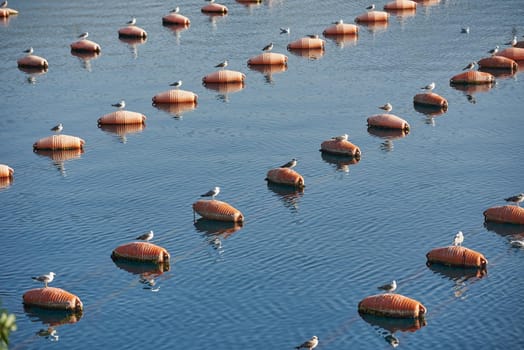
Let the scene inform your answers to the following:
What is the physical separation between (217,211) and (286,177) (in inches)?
541

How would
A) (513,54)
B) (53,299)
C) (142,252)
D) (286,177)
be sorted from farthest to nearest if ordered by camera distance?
1. (513,54)
2. (286,177)
3. (142,252)
4. (53,299)

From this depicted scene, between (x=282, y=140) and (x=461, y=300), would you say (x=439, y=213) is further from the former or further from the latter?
(x=282, y=140)

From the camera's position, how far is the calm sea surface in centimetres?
10294

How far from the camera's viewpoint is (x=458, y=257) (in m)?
113

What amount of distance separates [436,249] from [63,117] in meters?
71.7

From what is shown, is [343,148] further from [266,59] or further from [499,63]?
[499,63]

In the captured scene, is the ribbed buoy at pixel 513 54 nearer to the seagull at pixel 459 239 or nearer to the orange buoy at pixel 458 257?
the seagull at pixel 459 239

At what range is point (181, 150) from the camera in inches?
6093

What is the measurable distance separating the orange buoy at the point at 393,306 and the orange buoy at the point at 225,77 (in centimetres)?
8752

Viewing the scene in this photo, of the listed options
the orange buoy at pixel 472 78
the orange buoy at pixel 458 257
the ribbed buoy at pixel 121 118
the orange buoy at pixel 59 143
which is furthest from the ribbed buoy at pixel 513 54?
the orange buoy at pixel 458 257

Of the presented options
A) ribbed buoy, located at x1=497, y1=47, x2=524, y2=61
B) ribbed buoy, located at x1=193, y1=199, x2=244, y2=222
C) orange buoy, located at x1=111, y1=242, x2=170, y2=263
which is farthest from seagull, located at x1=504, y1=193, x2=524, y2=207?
ribbed buoy, located at x1=497, y1=47, x2=524, y2=61

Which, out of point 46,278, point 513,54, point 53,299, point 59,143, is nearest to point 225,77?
point 59,143

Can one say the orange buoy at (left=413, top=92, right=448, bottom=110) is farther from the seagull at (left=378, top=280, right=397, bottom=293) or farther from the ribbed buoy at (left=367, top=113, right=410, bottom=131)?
the seagull at (left=378, top=280, right=397, bottom=293)

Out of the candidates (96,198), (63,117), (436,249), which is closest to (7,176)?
(96,198)
